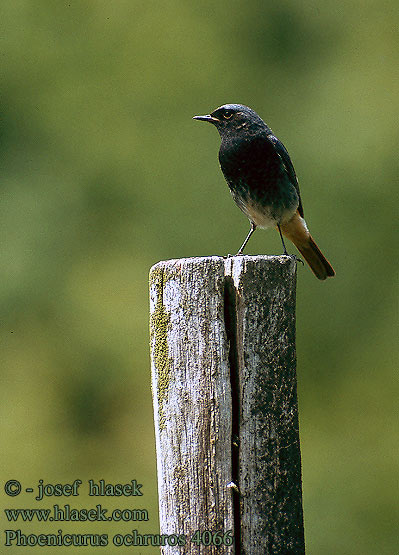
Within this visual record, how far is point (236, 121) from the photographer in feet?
18.0

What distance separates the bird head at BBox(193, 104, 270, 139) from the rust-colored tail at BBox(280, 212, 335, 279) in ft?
2.31

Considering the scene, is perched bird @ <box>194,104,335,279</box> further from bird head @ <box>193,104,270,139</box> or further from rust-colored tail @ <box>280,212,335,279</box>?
rust-colored tail @ <box>280,212,335,279</box>

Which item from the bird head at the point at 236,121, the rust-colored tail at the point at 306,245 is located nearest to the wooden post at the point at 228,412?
the bird head at the point at 236,121

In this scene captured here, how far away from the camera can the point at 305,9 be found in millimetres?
11828

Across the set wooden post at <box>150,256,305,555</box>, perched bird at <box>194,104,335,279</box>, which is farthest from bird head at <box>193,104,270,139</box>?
wooden post at <box>150,256,305,555</box>

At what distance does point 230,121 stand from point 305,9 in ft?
22.6

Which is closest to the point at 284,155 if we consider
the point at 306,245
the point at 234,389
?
the point at 306,245

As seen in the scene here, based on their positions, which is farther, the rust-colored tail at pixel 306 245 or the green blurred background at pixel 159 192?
the green blurred background at pixel 159 192

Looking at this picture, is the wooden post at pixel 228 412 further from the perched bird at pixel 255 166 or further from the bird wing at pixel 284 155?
the bird wing at pixel 284 155

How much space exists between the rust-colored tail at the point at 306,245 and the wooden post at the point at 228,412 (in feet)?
9.15

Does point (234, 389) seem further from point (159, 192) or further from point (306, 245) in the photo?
point (159, 192)

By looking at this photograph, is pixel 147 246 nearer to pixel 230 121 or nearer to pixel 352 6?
pixel 352 6

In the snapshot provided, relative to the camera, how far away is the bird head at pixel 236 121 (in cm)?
548

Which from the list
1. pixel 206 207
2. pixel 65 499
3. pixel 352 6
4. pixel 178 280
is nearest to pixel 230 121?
pixel 178 280
